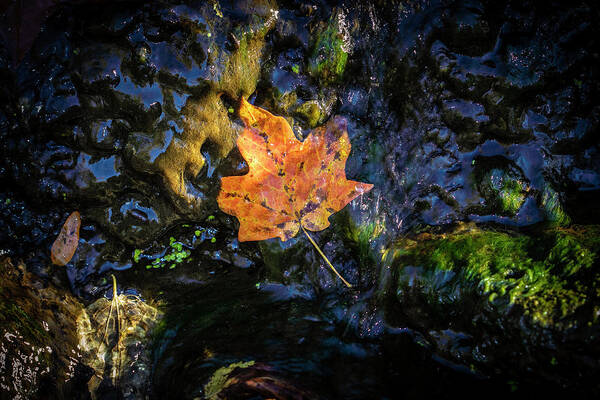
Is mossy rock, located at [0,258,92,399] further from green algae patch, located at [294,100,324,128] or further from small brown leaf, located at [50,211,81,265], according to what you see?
green algae patch, located at [294,100,324,128]

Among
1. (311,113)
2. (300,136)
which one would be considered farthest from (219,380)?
(311,113)

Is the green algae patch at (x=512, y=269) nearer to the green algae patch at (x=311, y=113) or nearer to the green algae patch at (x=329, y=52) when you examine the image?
the green algae patch at (x=311, y=113)

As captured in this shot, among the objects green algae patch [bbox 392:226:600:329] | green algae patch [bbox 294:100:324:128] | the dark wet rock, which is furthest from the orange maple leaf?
the dark wet rock

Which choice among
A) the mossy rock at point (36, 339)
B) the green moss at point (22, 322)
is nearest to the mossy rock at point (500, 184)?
the mossy rock at point (36, 339)

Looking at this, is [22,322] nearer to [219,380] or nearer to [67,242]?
[67,242]

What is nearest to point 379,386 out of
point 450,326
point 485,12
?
point 450,326
